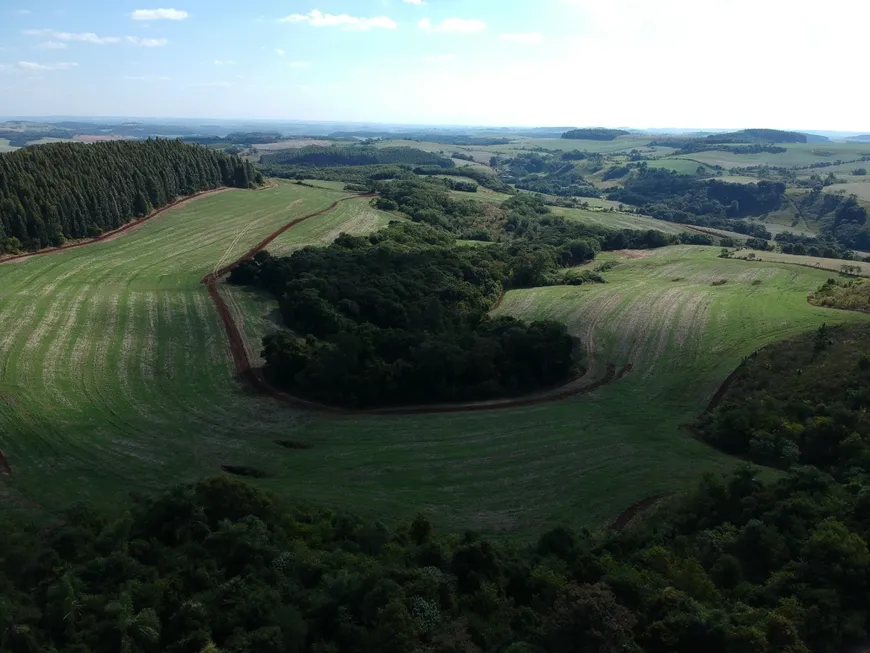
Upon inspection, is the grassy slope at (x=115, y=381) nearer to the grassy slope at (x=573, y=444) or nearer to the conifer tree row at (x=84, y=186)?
the grassy slope at (x=573, y=444)

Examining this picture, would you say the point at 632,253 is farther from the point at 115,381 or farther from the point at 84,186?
the point at 84,186

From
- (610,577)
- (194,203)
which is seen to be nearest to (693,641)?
(610,577)

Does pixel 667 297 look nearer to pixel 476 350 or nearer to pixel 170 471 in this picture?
pixel 476 350

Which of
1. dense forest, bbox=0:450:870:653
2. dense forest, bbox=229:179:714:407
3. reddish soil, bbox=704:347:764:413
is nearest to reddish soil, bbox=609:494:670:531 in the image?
dense forest, bbox=0:450:870:653

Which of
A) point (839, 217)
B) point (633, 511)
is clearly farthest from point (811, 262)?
point (839, 217)

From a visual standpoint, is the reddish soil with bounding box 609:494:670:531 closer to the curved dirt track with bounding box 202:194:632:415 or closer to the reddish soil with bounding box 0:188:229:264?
the curved dirt track with bounding box 202:194:632:415

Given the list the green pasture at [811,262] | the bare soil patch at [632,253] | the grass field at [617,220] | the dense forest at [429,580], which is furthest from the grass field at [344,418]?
the grass field at [617,220]

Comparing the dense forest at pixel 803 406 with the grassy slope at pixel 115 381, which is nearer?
the dense forest at pixel 803 406
